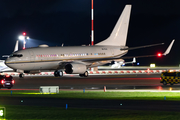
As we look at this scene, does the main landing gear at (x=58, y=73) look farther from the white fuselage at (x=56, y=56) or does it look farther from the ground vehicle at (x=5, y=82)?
the ground vehicle at (x=5, y=82)

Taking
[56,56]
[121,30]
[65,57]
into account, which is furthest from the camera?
[121,30]

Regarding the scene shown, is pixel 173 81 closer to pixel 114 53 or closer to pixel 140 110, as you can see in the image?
pixel 114 53

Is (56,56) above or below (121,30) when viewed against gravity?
below

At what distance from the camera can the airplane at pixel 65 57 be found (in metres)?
55.7

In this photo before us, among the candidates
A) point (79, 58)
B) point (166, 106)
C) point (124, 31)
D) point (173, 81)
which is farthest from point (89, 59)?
point (166, 106)

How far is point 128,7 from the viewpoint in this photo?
67.6m

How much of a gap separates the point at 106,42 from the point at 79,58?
25.4 ft

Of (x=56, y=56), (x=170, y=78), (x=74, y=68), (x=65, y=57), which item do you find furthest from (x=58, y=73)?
(x=170, y=78)

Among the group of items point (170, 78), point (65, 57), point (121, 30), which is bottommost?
point (170, 78)

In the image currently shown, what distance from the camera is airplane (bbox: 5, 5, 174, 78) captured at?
55.7 metres

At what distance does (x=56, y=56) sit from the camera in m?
58.7

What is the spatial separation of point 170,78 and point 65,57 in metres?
19.4

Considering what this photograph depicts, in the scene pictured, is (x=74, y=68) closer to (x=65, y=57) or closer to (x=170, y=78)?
(x=65, y=57)

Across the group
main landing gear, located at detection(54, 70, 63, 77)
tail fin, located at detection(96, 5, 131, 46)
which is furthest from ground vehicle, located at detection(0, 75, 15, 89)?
tail fin, located at detection(96, 5, 131, 46)
